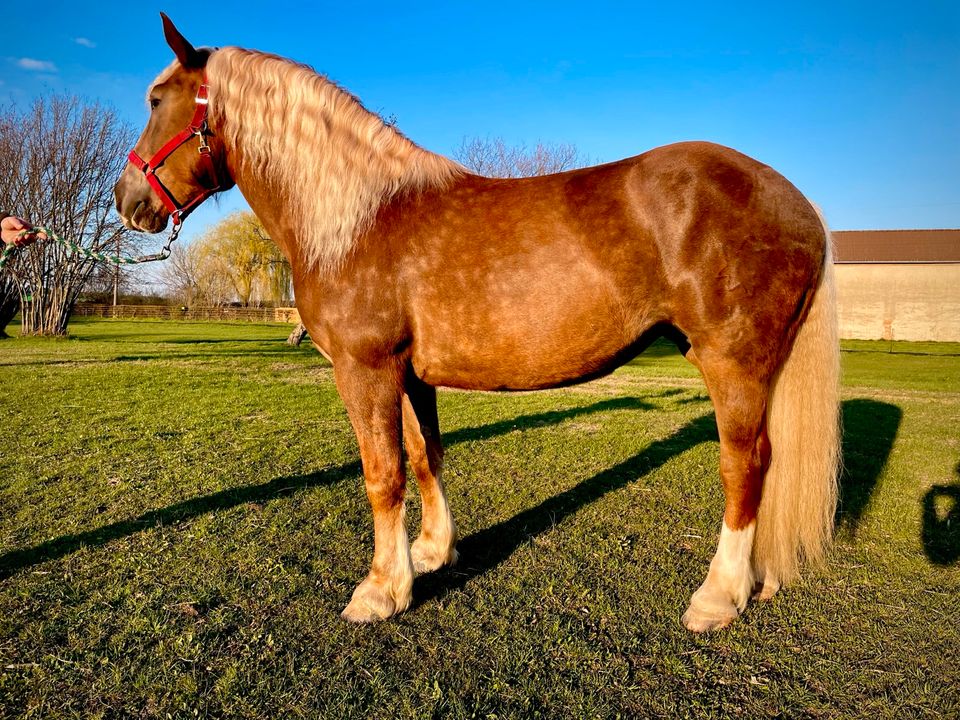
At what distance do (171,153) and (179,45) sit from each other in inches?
20.8

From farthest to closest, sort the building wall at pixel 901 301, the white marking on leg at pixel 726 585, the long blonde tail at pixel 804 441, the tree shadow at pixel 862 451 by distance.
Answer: the building wall at pixel 901 301, the tree shadow at pixel 862 451, the long blonde tail at pixel 804 441, the white marking on leg at pixel 726 585

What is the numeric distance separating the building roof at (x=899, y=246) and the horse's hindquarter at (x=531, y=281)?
3698 centimetres

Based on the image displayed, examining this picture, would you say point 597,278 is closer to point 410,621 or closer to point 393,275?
point 393,275

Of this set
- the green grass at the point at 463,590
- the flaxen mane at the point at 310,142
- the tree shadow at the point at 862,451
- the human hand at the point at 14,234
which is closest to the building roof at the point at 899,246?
the tree shadow at the point at 862,451

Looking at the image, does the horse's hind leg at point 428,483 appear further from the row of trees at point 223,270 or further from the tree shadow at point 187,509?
the row of trees at point 223,270

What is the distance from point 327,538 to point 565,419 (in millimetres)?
4997

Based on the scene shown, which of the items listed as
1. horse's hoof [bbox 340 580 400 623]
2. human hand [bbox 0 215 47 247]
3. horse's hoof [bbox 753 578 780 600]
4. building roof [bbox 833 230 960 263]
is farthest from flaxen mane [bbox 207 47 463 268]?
building roof [bbox 833 230 960 263]

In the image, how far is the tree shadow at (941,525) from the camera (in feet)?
11.9

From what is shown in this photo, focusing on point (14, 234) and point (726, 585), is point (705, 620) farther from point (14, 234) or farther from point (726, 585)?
point (14, 234)

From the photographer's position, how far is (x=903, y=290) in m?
34.5

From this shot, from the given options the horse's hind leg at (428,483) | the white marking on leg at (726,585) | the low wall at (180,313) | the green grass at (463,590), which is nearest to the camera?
the green grass at (463,590)

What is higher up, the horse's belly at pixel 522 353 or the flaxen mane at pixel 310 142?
the flaxen mane at pixel 310 142

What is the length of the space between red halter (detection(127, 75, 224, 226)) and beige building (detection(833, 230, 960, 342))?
38128mm

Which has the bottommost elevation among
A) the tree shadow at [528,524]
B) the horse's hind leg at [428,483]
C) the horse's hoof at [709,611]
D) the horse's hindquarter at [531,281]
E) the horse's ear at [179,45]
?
the tree shadow at [528,524]
